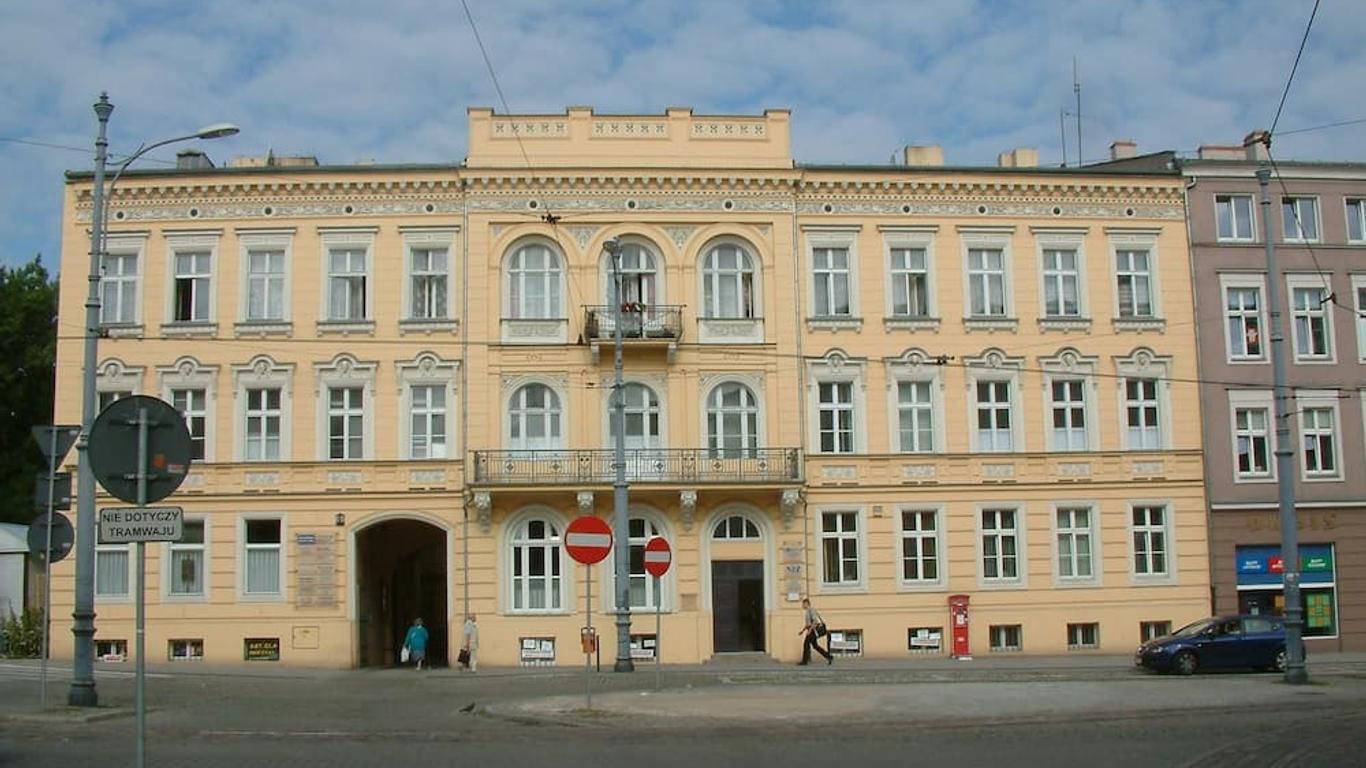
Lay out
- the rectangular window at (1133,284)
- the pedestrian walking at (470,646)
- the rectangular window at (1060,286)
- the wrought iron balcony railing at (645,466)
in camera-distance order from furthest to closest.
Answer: the rectangular window at (1133,284)
the rectangular window at (1060,286)
the wrought iron balcony railing at (645,466)
the pedestrian walking at (470,646)

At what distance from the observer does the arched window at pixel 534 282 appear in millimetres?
38062

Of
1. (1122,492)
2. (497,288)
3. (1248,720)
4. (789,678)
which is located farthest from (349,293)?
(1248,720)

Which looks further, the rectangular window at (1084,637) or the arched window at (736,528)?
the rectangular window at (1084,637)

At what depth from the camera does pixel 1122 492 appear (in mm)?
38812

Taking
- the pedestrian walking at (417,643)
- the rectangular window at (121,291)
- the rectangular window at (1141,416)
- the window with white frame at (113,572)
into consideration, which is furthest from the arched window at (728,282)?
the window with white frame at (113,572)

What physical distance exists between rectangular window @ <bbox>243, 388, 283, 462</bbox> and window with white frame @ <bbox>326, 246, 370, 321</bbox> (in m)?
2.75

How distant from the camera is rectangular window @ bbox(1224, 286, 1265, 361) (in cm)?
3978

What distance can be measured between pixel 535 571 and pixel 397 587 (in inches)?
261

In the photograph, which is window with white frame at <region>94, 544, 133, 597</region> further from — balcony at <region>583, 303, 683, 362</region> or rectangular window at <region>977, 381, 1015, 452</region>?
rectangular window at <region>977, 381, 1015, 452</region>

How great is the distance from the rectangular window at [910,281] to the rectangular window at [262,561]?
17539 mm

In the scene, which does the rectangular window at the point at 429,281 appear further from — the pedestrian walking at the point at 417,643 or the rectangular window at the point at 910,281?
the rectangular window at the point at 910,281

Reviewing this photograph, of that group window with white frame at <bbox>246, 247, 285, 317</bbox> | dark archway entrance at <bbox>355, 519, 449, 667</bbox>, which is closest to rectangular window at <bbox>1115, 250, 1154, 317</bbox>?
dark archway entrance at <bbox>355, 519, 449, 667</bbox>

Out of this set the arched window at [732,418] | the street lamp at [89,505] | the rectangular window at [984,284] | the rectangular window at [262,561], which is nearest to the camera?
the street lamp at [89,505]

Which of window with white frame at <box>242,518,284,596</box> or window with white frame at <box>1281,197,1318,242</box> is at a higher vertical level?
window with white frame at <box>1281,197,1318,242</box>
